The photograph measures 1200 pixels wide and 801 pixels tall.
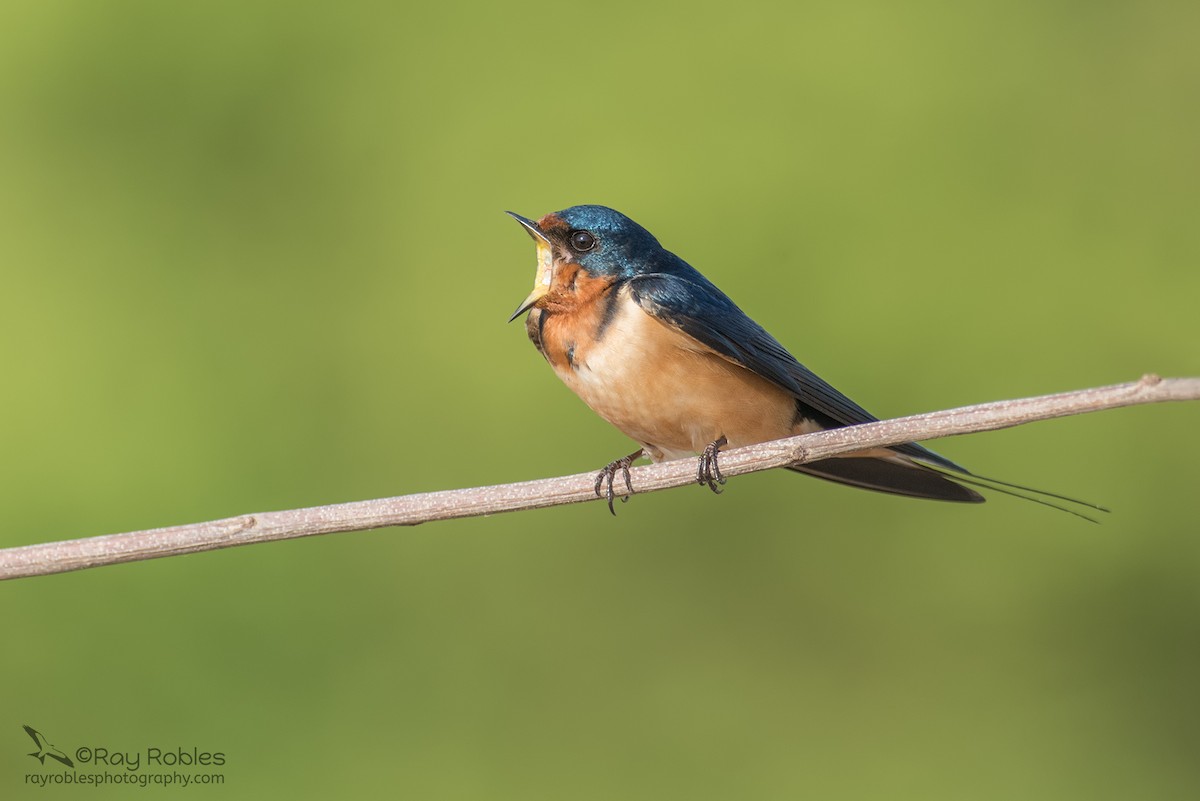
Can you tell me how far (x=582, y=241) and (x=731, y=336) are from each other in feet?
0.75

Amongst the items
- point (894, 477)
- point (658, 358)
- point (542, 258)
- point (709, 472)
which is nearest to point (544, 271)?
point (542, 258)

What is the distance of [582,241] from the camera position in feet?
5.10

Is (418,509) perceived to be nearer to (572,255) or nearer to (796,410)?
(572,255)

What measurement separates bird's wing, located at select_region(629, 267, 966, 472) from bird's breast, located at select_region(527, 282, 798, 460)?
0.02 m

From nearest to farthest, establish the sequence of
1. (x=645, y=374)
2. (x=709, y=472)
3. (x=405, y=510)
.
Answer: (x=405, y=510), (x=709, y=472), (x=645, y=374)

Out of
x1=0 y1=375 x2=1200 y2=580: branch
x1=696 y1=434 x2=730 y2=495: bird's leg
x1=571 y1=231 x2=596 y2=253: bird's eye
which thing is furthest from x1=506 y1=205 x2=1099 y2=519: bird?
x1=0 y1=375 x2=1200 y2=580: branch

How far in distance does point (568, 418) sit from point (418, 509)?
1136 millimetres

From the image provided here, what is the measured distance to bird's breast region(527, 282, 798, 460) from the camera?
1489 millimetres

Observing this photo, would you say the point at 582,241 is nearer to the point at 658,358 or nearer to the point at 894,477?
the point at 658,358

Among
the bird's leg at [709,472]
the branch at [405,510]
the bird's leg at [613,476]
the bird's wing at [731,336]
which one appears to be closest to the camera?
the branch at [405,510]

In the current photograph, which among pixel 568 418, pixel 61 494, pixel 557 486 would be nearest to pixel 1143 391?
pixel 557 486

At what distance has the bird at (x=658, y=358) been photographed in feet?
4.91

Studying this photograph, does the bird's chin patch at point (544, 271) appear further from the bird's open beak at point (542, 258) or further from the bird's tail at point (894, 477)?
the bird's tail at point (894, 477)

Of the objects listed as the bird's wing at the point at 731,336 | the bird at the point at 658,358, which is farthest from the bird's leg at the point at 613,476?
the bird's wing at the point at 731,336
